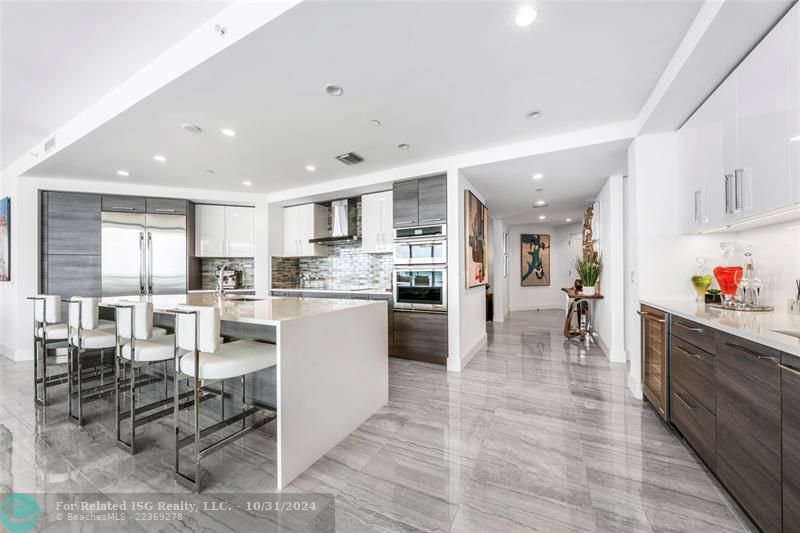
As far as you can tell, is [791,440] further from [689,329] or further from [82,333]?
[82,333]

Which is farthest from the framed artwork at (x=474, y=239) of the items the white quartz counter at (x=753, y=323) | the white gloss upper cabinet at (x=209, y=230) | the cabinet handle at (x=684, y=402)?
the white gloss upper cabinet at (x=209, y=230)

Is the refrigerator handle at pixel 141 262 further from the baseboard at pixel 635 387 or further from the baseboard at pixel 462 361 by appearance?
the baseboard at pixel 635 387

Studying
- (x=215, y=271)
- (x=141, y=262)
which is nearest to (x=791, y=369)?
(x=141, y=262)

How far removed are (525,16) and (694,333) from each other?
2060 mm

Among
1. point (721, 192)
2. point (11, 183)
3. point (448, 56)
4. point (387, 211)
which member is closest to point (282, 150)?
point (387, 211)

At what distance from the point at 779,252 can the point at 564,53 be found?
1991mm

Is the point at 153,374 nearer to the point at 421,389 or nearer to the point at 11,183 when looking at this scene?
the point at 421,389

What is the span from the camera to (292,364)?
174cm

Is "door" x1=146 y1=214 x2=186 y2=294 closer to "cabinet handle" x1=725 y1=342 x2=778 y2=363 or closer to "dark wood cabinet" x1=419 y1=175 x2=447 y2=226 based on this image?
"dark wood cabinet" x1=419 y1=175 x2=447 y2=226

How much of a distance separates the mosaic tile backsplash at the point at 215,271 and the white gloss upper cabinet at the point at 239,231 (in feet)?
0.94

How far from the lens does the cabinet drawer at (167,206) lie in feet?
15.9

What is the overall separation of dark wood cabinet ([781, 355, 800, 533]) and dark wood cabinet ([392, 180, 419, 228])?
10.7 feet

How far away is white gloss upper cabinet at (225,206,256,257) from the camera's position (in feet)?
17.7

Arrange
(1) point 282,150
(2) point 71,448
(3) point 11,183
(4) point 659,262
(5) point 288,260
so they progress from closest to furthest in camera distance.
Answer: (2) point 71,448 < (4) point 659,262 < (1) point 282,150 < (3) point 11,183 < (5) point 288,260
